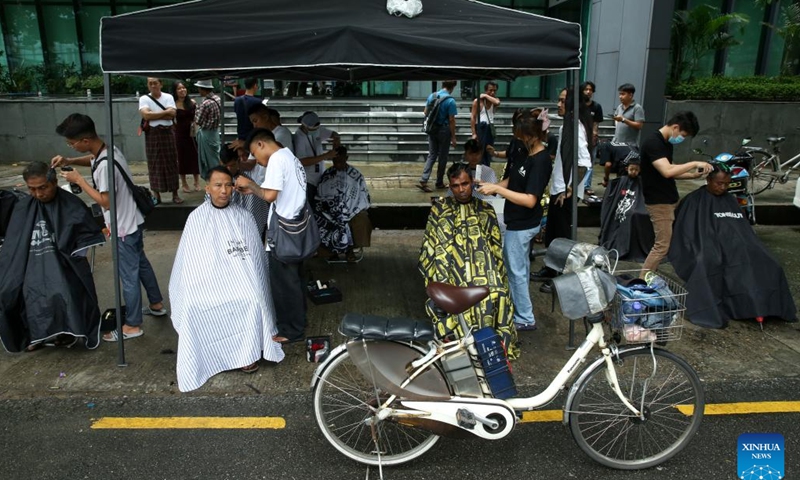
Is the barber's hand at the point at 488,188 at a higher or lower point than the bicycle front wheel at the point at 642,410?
higher

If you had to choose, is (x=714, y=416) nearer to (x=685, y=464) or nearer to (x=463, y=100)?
(x=685, y=464)

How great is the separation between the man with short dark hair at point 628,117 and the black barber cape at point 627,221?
285cm

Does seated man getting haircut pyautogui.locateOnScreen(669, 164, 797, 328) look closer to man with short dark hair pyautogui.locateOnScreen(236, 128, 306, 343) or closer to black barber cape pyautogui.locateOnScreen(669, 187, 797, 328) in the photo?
black barber cape pyautogui.locateOnScreen(669, 187, 797, 328)

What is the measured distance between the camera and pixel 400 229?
8.16 m

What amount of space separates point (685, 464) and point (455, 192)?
7.51ft

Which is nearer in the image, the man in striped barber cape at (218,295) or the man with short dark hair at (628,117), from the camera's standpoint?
the man in striped barber cape at (218,295)

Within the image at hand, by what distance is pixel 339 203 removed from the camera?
622 cm

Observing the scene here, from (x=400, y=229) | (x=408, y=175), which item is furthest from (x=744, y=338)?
(x=408, y=175)

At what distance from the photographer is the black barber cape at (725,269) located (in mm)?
4941

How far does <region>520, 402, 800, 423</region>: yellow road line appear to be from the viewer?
12.2ft

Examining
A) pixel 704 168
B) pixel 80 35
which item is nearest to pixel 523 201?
pixel 704 168

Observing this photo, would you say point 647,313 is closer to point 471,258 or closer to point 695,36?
point 471,258

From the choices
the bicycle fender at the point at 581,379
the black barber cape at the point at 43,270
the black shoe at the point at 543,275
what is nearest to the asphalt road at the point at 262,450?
the bicycle fender at the point at 581,379

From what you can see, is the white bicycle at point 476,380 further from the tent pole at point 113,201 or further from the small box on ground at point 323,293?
the small box on ground at point 323,293
